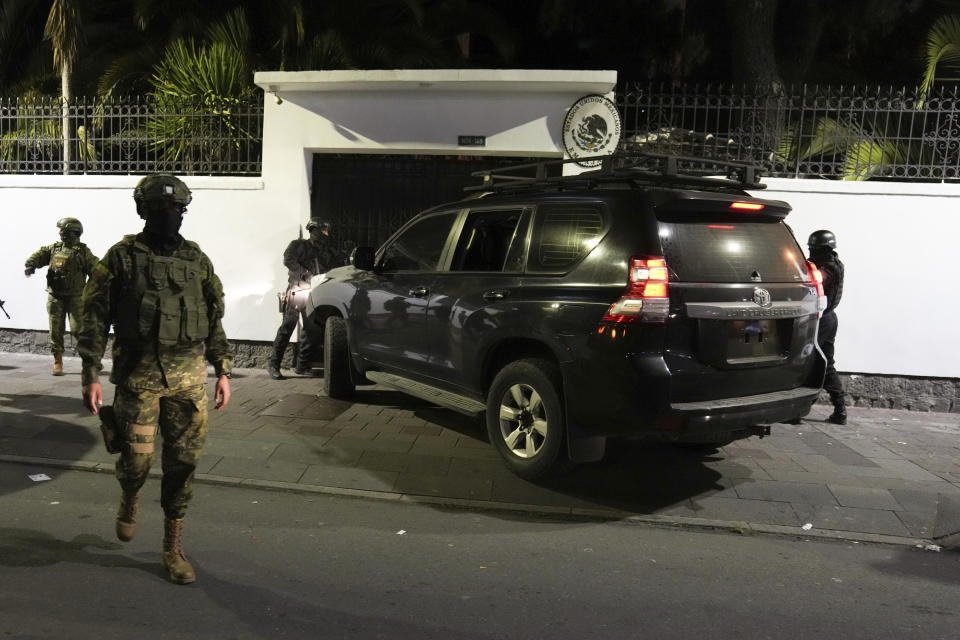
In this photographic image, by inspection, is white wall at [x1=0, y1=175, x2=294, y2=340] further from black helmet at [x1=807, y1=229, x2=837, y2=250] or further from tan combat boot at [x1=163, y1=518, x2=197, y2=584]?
black helmet at [x1=807, y1=229, x2=837, y2=250]

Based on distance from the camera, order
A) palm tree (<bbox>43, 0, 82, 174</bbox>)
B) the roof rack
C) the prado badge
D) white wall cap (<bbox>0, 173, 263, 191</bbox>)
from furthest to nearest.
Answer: palm tree (<bbox>43, 0, 82, 174</bbox>) < white wall cap (<bbox>0, 173, 263, 191</bbox>) < the prado badge < the roof rack

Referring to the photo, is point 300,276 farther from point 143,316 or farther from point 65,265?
point 143,316

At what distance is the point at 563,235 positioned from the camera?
4777mm

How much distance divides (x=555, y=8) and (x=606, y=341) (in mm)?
14140

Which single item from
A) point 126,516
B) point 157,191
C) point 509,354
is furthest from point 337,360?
point 157,191

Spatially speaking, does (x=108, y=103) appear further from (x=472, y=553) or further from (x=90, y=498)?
(x=472, y=553)

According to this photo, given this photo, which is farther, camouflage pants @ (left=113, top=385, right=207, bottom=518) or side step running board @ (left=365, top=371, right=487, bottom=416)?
side step running board @ (left=365, top=371, right=487, bottom=416)

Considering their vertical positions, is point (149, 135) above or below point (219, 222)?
above

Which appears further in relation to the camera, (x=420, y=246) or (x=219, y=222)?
(x=219, y=222)

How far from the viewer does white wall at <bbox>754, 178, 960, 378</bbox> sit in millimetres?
7527

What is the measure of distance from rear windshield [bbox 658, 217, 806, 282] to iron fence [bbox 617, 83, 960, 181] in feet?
11.3

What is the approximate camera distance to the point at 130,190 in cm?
902

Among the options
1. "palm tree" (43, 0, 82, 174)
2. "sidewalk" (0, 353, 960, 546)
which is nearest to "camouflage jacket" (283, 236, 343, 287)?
"sidewalk" (0, 353, 960, 546)

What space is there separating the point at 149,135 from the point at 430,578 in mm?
7833
